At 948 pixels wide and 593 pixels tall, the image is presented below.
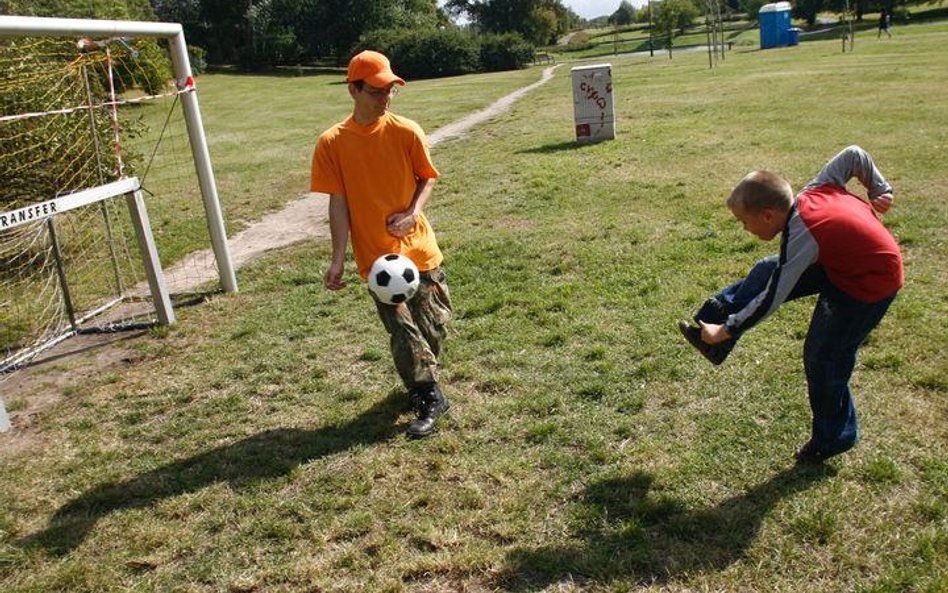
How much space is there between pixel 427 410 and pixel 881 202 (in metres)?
2.53

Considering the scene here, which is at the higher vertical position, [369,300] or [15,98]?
[15,98]

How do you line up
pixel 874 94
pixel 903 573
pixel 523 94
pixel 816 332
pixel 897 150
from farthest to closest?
pixel 523 94 < pixel 874 94 < pixel 897 150 < pixel 816 332 < pixel 903 573

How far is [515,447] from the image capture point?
13.4 ft

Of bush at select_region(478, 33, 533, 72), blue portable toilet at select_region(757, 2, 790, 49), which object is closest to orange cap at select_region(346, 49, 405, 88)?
blue portable toilet at select_region(757, 2, 790, 49)

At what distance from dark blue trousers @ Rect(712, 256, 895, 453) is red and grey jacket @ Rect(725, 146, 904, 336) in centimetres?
7

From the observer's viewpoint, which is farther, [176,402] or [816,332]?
[176,402]

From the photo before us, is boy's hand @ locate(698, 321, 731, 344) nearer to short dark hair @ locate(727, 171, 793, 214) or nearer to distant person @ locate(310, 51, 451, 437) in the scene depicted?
short dark hair @ locate(727, 171, 793, 214)

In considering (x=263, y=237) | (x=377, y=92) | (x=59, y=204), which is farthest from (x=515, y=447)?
(x=263, y=237)

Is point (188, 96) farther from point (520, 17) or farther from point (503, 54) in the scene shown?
point (520, 17)

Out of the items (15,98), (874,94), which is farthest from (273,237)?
(874,94)

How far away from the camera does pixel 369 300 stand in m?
6.65

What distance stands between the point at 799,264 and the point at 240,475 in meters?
2.94

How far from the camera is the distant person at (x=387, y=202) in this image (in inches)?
163

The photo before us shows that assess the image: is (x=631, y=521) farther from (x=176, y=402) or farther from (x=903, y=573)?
(x=176, y=402)
